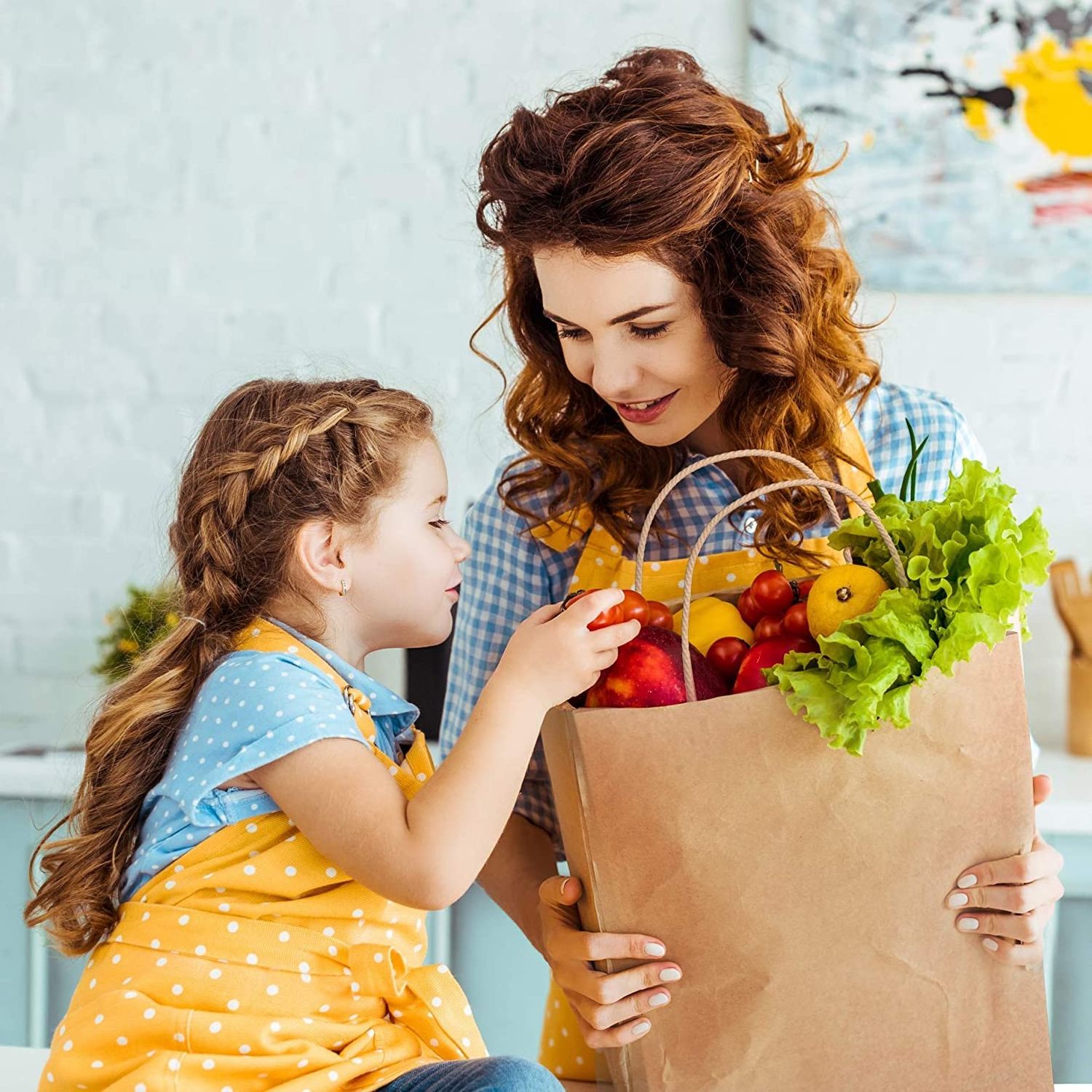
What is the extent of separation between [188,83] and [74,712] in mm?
1237

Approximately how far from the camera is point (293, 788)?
0.97 meters

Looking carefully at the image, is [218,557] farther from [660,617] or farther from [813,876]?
[813,876]

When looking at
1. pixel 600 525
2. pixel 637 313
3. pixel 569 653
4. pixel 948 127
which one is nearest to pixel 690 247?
pixel 637 313

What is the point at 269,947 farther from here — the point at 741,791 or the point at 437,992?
the point at 741,791

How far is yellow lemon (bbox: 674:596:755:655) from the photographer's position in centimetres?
98

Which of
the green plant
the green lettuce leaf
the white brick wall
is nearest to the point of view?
the green lettuce leaf

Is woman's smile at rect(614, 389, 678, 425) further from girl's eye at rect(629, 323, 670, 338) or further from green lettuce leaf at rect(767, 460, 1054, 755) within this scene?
green lettuce leaf at rect(767, 460, 1054, 755)

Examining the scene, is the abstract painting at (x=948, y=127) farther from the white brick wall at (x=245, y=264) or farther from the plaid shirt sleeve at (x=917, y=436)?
the plaid shirt sleeve at (x=917, y=436)

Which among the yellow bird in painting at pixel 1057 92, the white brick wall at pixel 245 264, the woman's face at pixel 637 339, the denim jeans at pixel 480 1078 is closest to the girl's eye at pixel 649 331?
the woman's face at pixel 637 339

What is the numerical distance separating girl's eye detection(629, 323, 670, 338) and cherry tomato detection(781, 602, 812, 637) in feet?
0.95

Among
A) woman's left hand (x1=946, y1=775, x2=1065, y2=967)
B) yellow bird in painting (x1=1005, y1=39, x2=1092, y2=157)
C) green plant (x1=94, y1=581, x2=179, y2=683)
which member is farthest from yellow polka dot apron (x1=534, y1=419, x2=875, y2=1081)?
yellow bird in painting (x1=1005, y1=39, x2=1092, y2=157)

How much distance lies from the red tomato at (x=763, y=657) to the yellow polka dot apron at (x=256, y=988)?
29 cm

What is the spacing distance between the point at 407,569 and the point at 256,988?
1.20 feet

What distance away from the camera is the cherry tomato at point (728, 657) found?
0.95m
